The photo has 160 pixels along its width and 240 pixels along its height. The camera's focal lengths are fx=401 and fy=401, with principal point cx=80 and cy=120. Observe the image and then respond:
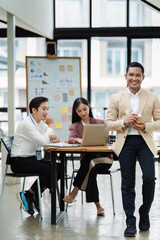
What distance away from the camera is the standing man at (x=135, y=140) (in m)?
A: 3.23

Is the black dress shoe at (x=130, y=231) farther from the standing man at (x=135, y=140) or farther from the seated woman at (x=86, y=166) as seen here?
the seated woman at (x=86, y=166)

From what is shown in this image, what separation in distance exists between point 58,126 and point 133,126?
11.2 ft

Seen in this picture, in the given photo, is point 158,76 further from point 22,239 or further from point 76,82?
point 22,239

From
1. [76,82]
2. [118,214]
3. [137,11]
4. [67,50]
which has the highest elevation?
[137,11]

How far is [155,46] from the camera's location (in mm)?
8438

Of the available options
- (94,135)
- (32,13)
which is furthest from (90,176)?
(32,13)

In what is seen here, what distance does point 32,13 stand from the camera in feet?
21.3

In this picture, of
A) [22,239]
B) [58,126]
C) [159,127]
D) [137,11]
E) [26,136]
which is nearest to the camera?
[22,239]

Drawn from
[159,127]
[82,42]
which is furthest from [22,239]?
[82,42]

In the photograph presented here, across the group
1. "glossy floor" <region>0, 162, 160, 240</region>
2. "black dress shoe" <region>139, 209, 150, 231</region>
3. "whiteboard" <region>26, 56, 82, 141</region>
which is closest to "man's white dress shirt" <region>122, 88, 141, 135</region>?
"black dress shoe" <region>139, 209, 150, 231</region>

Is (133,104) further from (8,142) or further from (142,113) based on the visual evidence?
(8,142)

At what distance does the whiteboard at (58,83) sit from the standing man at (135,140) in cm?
327

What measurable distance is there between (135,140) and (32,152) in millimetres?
1163

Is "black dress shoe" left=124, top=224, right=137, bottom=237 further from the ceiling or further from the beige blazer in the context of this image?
the ceiling
